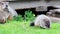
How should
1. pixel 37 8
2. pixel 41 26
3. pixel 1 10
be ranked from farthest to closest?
pixel 37 8 < pixel 1 10 < pixel 41 26

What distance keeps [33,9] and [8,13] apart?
2.21 m

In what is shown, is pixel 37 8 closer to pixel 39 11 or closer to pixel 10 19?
pixel 39 11

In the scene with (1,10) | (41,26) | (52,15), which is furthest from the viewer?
(52,15)

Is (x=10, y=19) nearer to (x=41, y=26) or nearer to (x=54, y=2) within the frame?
(x=41, y=26)

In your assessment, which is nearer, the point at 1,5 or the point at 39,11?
the point at 1,5

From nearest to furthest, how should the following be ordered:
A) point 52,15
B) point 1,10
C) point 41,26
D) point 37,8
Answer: point 41,26
point 1,10
point 52,15
point 37,8

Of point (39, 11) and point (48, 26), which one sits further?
point (39, 11)

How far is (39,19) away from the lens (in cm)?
696

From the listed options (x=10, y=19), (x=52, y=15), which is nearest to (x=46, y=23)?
(x=10, y=19)

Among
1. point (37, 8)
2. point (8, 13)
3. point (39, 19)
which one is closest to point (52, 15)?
point (37, 8)

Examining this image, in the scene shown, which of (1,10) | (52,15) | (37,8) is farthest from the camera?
(37,8)

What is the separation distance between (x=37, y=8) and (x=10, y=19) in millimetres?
2083

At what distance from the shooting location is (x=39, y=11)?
34.1 ft

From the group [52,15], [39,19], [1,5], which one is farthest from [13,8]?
[39,19]
